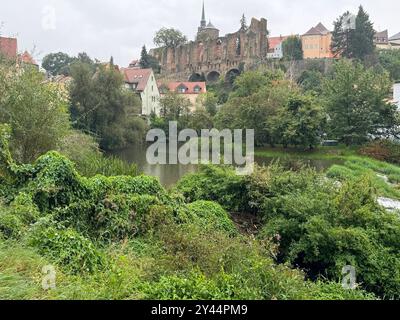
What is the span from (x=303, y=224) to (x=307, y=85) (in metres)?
47.1

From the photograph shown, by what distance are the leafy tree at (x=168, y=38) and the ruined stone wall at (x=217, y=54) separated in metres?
3.61

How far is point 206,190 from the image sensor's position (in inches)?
505

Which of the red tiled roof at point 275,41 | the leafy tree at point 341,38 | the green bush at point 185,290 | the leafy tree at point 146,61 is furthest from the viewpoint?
the red tiled roof at point 275,41

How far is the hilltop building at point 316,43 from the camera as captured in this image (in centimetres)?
7469

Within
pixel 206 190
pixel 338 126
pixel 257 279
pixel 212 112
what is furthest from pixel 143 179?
pixel 212 112

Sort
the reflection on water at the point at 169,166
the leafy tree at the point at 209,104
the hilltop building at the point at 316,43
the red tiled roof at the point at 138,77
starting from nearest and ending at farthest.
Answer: the reflection on water at the point at 169,166 → the leafy tree at the point at 209,104 → the red tiled roof at the point at 138,77 → the hilltop building at the point at 316,43

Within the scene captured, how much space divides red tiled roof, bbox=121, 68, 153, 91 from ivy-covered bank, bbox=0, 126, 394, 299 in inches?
1407

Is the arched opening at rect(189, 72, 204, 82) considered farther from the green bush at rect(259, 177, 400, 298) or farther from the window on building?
the green bush at rect(259, 177, 400, 298)

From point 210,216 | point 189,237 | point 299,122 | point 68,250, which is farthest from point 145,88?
point 68,250

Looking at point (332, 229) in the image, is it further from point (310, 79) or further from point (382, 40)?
point (382, 40)

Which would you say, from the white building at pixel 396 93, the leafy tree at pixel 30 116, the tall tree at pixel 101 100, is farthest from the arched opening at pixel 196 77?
the leafy tree at pixel 30 116

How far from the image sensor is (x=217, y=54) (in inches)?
2766

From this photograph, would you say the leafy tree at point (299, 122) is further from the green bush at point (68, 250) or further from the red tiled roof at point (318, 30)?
the red tiled roof at point (318, 30)
